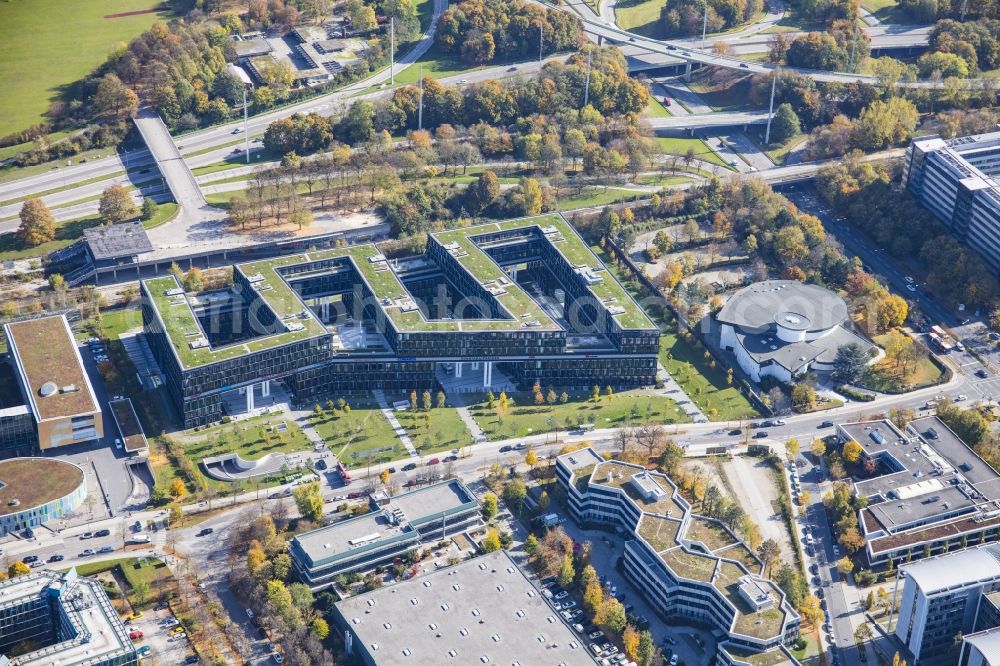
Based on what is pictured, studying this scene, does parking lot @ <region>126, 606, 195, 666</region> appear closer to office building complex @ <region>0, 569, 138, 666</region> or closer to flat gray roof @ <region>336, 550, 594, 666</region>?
office building complex @ <region>0, 569, 138, 666</region>

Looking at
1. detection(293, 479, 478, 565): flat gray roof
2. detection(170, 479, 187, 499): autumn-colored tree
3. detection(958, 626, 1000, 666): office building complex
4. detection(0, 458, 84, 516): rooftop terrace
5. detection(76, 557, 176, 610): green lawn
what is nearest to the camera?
detection(958, 626, 1000, 666): office building complex

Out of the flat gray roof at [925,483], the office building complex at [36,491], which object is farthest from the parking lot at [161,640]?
the flat gray roof at [925,483]

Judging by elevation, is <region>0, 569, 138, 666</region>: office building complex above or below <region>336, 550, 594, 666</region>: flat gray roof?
above

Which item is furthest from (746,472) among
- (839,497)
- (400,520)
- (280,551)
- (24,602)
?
(24,602)

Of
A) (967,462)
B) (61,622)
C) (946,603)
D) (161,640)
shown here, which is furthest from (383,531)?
(967,462)

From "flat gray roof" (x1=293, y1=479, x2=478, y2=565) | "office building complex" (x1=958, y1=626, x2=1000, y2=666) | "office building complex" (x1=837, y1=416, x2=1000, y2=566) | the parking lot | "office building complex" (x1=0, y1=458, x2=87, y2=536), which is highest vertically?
"office building complex" (x1=0, y1=458, x2=87, y2=536)

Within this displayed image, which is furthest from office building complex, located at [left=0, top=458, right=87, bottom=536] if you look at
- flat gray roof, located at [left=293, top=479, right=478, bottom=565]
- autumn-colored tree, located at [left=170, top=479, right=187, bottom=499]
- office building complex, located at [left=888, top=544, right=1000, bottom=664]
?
office building complex, located at [left=888, top=544, right=1000, bottom=664]

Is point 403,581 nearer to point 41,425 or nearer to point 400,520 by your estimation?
point 400,520
